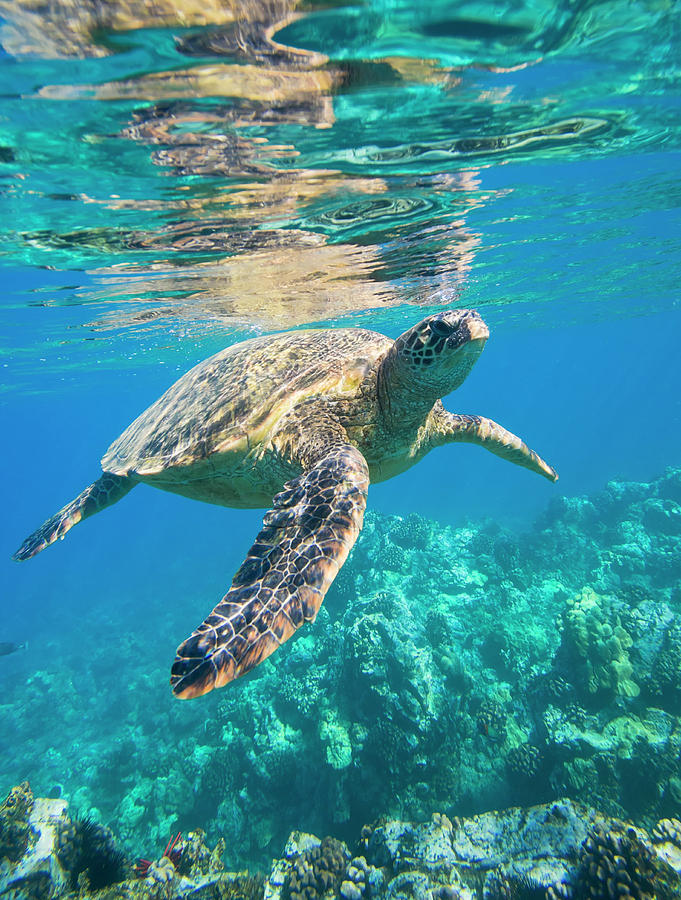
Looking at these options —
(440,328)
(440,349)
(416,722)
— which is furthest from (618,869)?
(440,328)

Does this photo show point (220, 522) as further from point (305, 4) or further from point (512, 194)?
point (305, 4)

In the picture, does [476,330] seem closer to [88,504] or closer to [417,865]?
[417,865]

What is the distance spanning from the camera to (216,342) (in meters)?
21.9

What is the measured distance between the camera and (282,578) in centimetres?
277

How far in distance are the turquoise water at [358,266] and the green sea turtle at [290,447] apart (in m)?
2.77

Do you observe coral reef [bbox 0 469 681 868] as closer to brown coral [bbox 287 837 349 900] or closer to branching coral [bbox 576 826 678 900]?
brown coral [bbox 287 837 349 900]

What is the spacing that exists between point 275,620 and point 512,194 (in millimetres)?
9957

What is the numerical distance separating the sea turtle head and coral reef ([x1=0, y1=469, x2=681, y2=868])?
5.43 metres

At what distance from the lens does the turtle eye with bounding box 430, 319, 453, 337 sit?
375 centimetres

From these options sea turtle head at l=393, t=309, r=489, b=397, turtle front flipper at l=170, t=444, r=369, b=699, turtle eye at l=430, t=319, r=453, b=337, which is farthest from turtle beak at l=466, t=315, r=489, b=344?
turtle front flipper at l=170, t=444, r=369, b=699

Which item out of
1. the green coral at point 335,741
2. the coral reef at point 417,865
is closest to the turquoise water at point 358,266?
the green coral at point 335,741

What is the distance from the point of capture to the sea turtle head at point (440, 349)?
3723mm

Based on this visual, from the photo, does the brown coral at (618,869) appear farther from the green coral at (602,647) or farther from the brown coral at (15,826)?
the brown coral at (15,826)

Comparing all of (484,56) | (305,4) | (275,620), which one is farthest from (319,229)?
(275,620)
